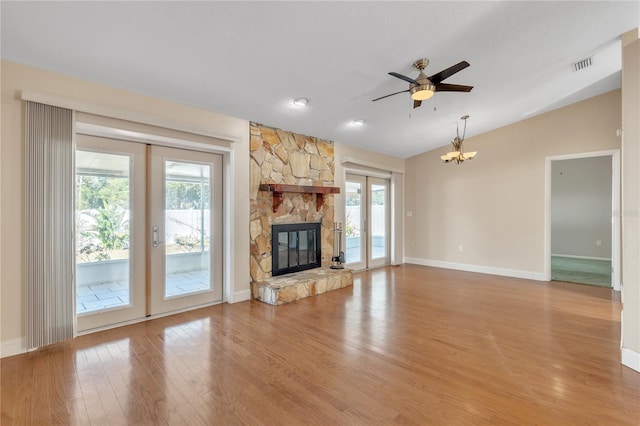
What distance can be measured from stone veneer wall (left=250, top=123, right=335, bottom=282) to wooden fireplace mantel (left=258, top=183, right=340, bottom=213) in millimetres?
87

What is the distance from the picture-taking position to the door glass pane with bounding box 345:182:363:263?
21.5ft

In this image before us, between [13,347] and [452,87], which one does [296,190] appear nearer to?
[452,87]

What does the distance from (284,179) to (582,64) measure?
14.9 feet

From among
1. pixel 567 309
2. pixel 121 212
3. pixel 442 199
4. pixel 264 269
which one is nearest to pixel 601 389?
pixel 567 309

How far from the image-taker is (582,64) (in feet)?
13.3

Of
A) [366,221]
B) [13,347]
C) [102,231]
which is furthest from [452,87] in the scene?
[13,347]

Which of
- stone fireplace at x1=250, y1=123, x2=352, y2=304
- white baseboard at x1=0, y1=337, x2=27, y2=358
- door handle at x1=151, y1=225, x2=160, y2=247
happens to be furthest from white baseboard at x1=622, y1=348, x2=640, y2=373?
white baseboard at x1=0, y1=337, x2=27, y2=358

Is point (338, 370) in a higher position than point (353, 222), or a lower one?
lower

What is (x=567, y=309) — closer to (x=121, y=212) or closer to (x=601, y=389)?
(x=601, y=389)

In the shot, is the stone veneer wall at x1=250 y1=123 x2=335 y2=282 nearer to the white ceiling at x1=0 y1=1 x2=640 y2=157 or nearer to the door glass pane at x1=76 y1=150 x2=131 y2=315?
the white ceiling at x1=0 y1=1 x2=640 y2=157

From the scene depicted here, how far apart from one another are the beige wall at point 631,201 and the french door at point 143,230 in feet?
15.3

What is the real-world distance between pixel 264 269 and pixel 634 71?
191 inches

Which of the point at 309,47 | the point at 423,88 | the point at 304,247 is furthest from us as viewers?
the point at 304,247

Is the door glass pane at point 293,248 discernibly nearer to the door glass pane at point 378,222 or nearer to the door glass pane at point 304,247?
the door glass pane at point 304,247
